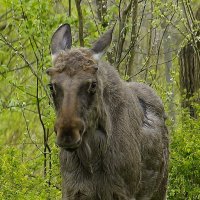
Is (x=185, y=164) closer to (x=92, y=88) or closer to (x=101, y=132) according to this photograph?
(x=101, y=132)

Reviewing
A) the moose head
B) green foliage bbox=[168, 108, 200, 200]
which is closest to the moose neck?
the moose head

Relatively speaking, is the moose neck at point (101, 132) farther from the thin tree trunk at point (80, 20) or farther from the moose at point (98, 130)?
the thin tree trunk at point (80, 20)

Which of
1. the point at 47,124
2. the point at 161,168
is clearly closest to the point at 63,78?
the point at 161,168

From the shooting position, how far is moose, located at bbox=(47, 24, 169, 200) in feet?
22.6

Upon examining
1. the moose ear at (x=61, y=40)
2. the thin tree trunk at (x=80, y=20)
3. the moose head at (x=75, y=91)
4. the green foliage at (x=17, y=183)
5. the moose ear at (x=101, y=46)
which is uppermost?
the thin tree trunk at (x=80, y=20)

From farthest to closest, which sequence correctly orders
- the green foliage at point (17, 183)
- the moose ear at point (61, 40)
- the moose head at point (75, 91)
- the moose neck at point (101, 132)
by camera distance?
the green foliage at point (17, 183)
the moose ear at point (61, 40)
the moose neck at point (101, 132)
the moose head at point (75, 91)

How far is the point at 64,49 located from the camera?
781 centimetres

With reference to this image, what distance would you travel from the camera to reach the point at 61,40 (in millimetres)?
7957

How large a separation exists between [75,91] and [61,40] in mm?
1207

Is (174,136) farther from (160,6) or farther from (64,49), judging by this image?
(64,49)

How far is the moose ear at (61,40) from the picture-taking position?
7.76 meters

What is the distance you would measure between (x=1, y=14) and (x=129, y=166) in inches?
466

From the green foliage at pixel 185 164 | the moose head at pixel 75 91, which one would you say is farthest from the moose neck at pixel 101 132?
the green foliage at pixel 185 164

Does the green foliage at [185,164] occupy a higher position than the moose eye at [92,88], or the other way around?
the moose eye at [92,88]
